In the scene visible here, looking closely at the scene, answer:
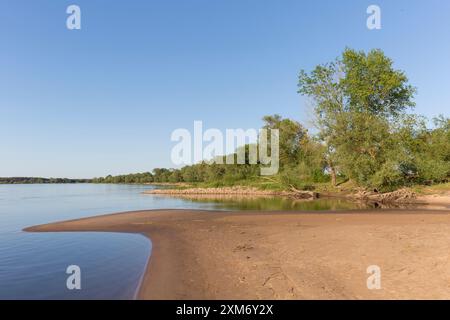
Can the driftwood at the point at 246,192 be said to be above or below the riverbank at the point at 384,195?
below

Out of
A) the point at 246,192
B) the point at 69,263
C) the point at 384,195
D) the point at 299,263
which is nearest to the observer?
the point at 299,263

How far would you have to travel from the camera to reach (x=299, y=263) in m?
9.14

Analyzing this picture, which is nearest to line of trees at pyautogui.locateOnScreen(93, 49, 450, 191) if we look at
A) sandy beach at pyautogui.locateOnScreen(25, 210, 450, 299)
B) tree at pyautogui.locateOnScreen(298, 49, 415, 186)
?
tree at pyautogui.locateOnScreen(298, 49, 415, 186)

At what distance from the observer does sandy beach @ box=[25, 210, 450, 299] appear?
22.9 feet

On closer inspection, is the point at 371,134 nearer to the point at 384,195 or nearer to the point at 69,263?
the point at 384,195

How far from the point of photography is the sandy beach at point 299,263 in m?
6.97

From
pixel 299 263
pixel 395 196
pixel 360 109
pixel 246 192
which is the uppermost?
pixel 360 109

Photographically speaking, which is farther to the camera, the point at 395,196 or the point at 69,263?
the point at 395,196

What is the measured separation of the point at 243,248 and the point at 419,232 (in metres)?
8.48

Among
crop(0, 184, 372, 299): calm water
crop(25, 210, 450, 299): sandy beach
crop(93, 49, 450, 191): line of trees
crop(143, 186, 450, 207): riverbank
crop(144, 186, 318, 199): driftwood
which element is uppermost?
crop(93, 49, 450, 191): line of trees

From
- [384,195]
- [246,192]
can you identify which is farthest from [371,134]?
[246,192]

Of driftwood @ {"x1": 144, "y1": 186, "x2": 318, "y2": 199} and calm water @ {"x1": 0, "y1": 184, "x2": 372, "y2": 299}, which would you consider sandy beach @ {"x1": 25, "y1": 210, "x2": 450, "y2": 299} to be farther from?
driftwood @ {"x1": 144, "y1": 186, "x2": 318, "y2": 199}

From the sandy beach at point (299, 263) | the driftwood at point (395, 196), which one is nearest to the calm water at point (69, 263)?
the sandy beach at point (299, 263)

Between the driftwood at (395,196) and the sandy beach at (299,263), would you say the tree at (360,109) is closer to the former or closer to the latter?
the driftwood at (395,196)
